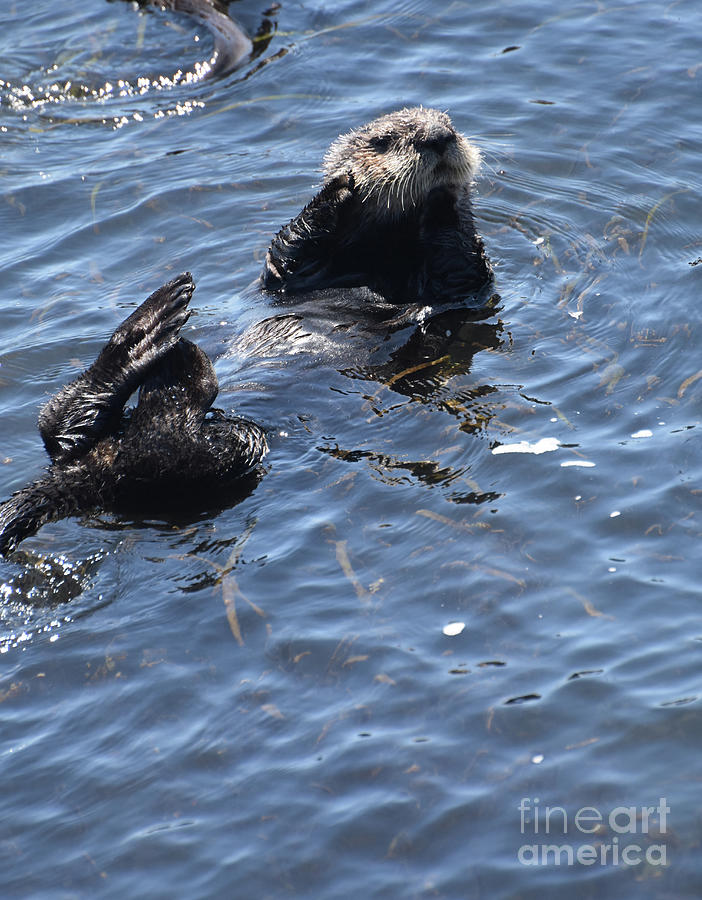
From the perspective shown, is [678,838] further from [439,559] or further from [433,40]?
[433,40]

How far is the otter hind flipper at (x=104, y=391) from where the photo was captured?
4281 mm

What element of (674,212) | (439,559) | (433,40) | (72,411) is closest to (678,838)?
(439,559)

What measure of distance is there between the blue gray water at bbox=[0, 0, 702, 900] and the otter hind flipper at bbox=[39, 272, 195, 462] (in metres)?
0.40

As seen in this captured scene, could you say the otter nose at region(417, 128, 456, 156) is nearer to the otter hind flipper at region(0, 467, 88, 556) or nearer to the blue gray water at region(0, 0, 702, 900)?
the blue gray water at region(0, 0, 702, 900)

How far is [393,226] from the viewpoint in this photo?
5523 mm

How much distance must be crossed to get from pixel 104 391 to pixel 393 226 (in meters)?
1.92

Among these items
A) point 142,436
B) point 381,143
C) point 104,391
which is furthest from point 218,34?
point 142,436

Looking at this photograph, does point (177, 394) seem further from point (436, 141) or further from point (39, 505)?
point (436, 141)

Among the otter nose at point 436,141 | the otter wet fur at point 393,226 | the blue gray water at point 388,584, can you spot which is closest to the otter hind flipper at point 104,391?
the blue gray water at point 388,584

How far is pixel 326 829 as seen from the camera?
2.89 meters


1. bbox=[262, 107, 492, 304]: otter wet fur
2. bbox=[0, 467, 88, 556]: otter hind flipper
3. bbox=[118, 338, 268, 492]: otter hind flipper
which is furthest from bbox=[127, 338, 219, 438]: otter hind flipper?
bbox=[262, 107, 492, 304]: otter wet fur

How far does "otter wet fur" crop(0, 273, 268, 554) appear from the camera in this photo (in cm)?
403

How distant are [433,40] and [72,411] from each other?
17.7 ft

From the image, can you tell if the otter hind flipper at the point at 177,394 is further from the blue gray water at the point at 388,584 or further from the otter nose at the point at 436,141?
the otter nose at the point at 436,141
